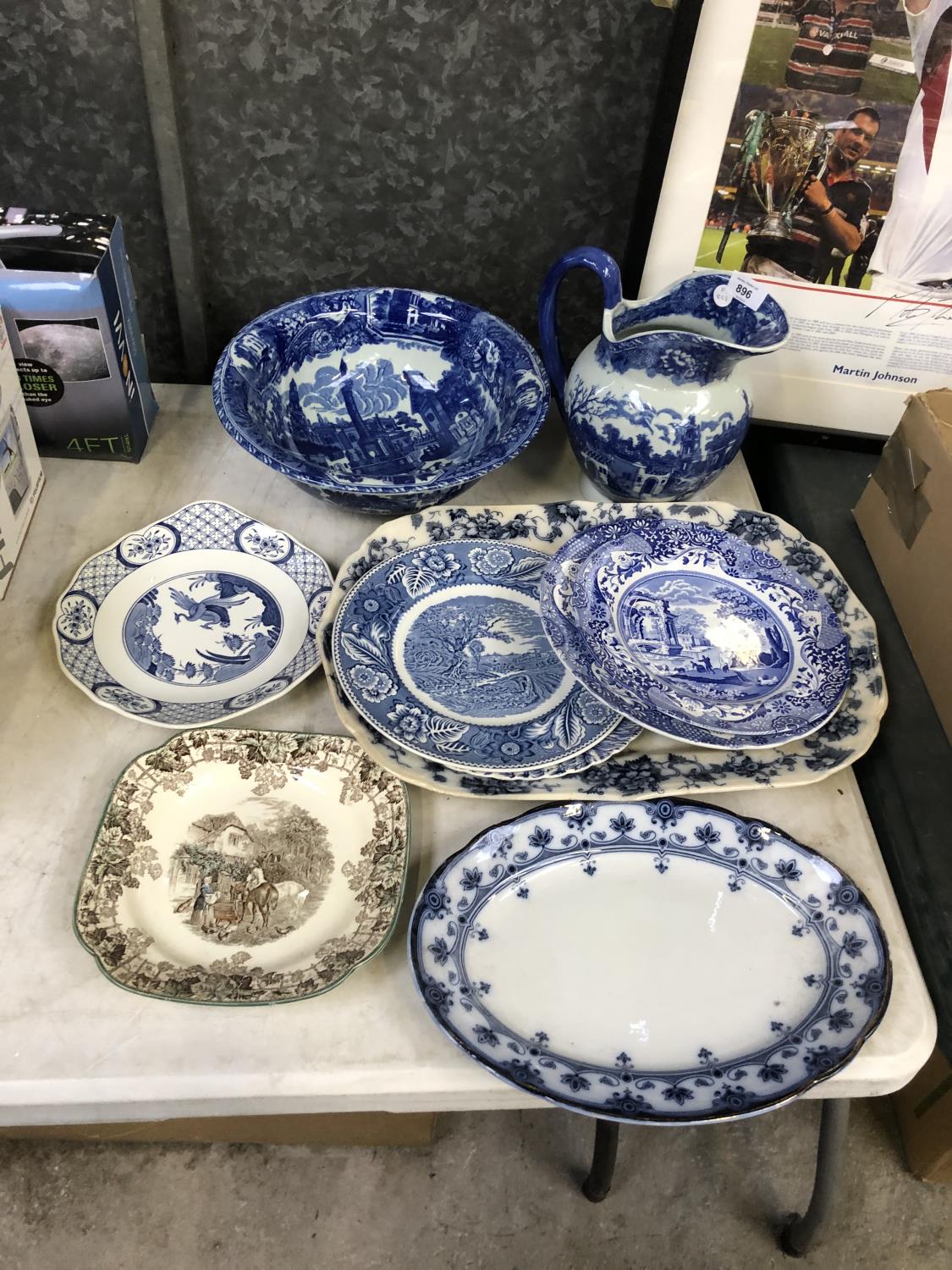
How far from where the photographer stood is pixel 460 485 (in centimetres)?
81

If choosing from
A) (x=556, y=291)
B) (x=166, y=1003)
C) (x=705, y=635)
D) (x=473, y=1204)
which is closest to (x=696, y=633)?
(x=705, y=635)

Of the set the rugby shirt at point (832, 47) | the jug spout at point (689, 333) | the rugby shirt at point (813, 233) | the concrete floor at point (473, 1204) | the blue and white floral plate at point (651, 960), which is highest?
the rugby shirt at point (832, 47)

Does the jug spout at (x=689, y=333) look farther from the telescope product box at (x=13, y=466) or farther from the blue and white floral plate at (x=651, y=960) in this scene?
the telescope product box at (x=13, y=466)

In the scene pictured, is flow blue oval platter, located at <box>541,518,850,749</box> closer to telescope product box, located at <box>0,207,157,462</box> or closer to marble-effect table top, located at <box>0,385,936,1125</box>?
marble-effect table top, located at <box>0,385,936,1125</box>

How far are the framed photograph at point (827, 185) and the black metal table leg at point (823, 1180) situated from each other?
2.04 feet

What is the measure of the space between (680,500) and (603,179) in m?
0.34

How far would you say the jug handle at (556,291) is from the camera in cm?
83

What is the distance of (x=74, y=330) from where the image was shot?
2.72 feet

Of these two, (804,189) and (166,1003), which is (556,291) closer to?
(804,189)

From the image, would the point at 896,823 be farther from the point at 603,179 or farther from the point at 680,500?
the point at 603,179

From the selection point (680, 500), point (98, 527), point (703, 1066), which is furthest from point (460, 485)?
point (703, 1066)

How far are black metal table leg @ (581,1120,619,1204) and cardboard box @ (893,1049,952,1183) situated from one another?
297 millimetres

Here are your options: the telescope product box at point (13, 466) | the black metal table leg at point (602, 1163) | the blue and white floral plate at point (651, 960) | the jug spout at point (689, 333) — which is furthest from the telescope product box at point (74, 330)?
the black metal table leg at point (602, 1163)

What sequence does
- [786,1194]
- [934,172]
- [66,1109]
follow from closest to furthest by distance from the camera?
[66,1109], [934,172], [786,1194]
